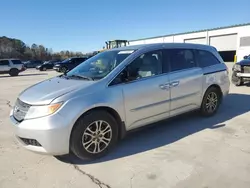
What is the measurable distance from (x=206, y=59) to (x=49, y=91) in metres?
3.59

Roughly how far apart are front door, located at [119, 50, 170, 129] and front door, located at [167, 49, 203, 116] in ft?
0.67

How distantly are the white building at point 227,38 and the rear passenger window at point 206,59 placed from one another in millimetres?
34337

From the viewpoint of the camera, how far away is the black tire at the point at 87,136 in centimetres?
339

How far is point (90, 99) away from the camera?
A: 11.3 ft

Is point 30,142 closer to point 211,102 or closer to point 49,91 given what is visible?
point 49,91

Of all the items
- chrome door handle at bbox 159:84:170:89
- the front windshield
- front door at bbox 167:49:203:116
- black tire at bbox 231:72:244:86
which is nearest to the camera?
the front windshield

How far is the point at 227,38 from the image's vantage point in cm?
3947

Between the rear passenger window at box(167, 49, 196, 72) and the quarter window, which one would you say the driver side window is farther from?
the rear passenger window at box(167, 49, 196, 72)

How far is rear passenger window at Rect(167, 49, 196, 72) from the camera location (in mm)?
4660

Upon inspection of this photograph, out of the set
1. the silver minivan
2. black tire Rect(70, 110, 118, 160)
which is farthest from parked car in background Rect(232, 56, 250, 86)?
black tire Rect(70, 110, 118, 160)

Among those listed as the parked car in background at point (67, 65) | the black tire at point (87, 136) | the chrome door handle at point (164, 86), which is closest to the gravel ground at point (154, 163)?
the black tire at point (87, 136)

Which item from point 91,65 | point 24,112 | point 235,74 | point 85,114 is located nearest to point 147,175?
point 85,114

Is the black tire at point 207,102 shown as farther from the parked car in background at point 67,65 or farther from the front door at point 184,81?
the parked car in background at point 67,65

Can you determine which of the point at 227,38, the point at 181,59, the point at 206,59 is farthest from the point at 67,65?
the point at 227,38
